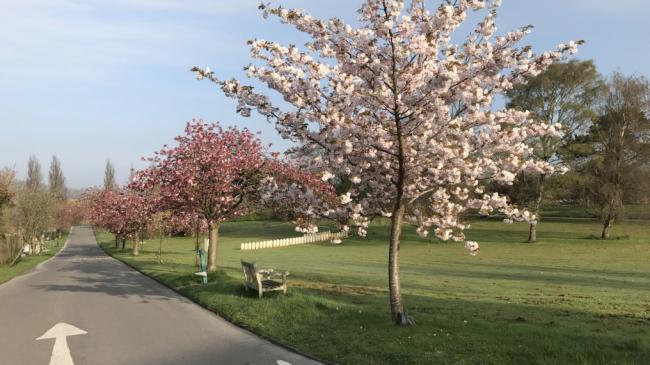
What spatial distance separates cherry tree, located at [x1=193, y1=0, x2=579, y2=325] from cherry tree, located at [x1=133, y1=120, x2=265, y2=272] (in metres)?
9.35

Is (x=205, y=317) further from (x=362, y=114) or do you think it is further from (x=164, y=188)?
(x=164, y=188)

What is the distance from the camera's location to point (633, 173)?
143ft

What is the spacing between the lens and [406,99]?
956cm

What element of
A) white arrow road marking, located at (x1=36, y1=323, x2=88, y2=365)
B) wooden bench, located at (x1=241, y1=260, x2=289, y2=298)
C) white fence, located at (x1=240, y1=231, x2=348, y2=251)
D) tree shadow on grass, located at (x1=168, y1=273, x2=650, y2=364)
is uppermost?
wooden bench, located at (x1=241, y1=260, x2=289, y2=298)

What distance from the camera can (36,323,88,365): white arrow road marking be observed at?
29.0ft

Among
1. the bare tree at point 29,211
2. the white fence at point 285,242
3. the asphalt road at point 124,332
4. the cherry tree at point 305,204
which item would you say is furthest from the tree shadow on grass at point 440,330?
the bare tree at point 29,211

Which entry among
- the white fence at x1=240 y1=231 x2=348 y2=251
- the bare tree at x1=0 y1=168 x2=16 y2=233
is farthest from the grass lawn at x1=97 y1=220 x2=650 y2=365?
the white fence at x1=240 y1=231 x2=348 y2=251

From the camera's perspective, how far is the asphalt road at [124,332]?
8.87 metres

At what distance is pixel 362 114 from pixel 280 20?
2539mm

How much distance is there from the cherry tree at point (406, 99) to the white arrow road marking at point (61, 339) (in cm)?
589

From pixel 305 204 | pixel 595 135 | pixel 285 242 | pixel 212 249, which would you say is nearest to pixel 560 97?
pixel 595 135

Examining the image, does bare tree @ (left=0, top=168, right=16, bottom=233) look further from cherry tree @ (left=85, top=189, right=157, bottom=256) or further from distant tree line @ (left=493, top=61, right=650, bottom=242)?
distant tree line @ (left=493, top=61, right=650, bottom=242)

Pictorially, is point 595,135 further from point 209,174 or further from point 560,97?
point 209,174

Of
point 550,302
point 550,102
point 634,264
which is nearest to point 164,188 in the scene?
point 550,302
